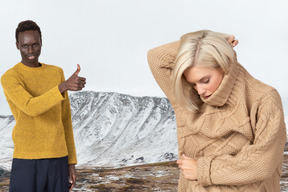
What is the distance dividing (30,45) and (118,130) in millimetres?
3560

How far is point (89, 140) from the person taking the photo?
5.21 metres

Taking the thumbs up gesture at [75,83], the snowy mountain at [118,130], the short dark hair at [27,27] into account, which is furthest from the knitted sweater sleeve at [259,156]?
the snowy mountain at [118,130]

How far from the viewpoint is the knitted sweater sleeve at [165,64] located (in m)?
1.41

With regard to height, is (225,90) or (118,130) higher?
(225,90)

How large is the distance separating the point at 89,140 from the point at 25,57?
133 inches

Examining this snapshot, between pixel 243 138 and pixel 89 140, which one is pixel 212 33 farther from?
pixel 89 140

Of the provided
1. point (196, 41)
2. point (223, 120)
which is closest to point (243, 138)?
point (223, 120)

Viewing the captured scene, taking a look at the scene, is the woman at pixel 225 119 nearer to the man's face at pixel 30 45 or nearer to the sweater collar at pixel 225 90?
the sweater collar at pixel 225 90

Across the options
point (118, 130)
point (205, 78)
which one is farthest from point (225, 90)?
point (118, 130)

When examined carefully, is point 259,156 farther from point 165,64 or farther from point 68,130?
point 68,130

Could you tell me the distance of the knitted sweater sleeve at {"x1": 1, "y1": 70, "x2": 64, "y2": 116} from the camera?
1794 millimetres

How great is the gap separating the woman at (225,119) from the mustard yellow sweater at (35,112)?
79cm

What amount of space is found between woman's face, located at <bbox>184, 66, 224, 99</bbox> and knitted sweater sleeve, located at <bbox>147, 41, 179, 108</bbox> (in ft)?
0.66

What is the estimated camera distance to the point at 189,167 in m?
1.23
